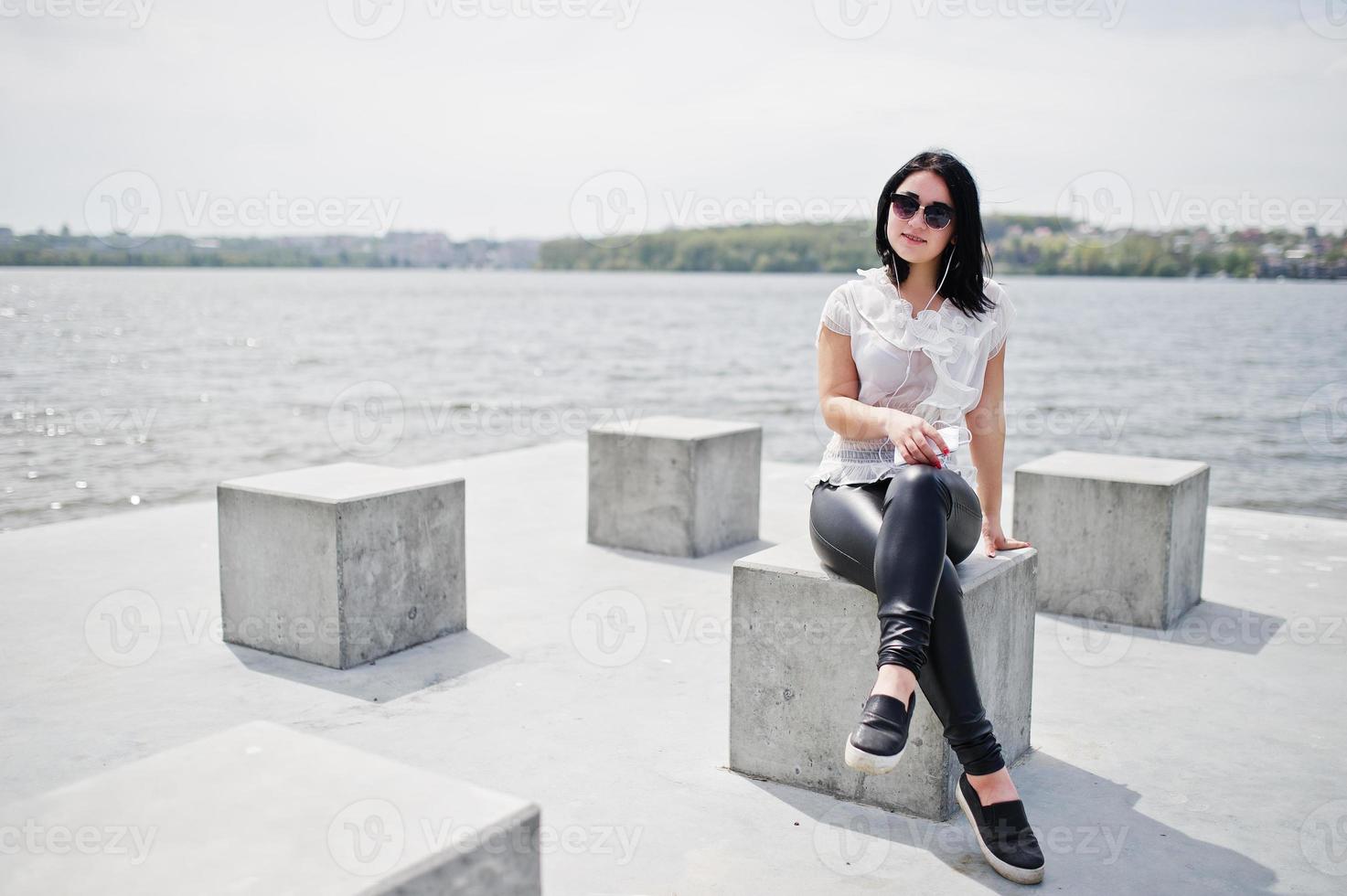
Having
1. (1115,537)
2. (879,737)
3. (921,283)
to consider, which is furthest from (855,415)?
(1115,537)

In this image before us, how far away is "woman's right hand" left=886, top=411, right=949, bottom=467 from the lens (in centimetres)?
358

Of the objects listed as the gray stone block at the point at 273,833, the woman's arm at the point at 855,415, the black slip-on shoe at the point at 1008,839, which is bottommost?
the black slip-on shoe at the point at 1008,839

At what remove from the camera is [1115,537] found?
6082 millimetres

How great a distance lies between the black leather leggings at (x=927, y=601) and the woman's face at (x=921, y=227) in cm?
86

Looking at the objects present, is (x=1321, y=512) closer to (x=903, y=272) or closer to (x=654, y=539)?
(x=654, y=539)

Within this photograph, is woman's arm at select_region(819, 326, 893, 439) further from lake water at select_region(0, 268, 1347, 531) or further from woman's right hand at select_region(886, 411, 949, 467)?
lake water at select_region(0, 268, 1347, 531)

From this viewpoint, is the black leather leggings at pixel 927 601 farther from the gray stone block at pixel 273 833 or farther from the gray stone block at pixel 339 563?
the gray stone block at pixel 339 563

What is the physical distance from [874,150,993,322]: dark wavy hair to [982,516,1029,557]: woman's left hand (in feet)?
2.59

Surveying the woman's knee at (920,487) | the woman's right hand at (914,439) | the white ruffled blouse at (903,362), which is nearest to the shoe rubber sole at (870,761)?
the woman's knee at (920,487)

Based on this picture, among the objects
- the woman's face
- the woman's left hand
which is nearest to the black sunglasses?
the woman's face

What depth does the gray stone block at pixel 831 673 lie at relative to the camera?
12.1ft

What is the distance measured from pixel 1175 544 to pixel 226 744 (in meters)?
5.01

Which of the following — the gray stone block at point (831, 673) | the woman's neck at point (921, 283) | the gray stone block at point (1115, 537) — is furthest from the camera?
the gray stone block at point (1115, 537)

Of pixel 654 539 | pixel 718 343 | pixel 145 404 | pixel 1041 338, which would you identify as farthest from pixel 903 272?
pixel 1041 338
